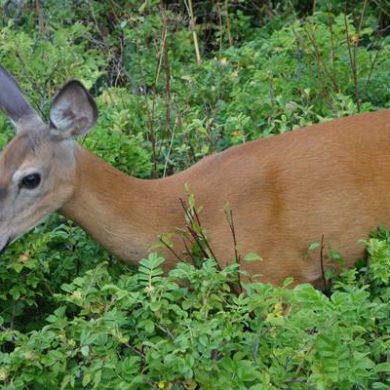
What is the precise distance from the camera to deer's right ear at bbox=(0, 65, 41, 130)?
621cm

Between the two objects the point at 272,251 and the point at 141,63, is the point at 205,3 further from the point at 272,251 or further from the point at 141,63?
the point at 272,251

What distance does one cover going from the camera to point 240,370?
4715 mm

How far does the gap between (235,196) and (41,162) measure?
2.96ft

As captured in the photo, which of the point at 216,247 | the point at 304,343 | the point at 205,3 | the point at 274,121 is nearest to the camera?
the point at 304,343

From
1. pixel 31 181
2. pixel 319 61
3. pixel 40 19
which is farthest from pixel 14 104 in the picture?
pixel 40 19

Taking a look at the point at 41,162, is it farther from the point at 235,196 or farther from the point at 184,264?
the point at 184,264

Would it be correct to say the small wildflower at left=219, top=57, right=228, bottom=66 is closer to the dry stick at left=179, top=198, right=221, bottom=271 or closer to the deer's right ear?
the deer's right ear

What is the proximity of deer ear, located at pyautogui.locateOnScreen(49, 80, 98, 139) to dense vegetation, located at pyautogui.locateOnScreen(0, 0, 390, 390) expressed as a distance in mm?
529

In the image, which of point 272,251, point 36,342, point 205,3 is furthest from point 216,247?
point 205,3

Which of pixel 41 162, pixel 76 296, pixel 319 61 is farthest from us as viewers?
pixel 319 61

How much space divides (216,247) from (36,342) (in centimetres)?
112

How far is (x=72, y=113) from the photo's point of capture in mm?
6105

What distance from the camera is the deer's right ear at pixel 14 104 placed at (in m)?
6.21

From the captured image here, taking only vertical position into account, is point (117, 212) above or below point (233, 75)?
above
